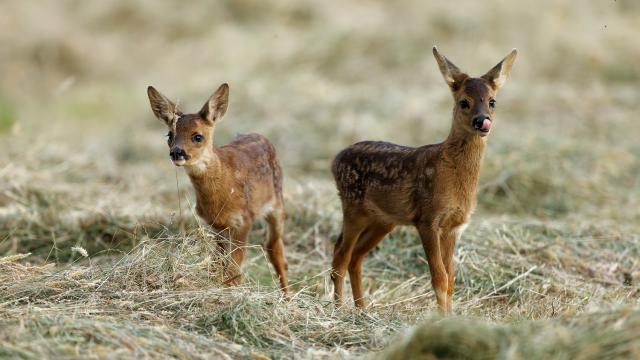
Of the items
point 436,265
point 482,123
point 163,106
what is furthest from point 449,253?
point 163,106

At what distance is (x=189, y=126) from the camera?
7.97m

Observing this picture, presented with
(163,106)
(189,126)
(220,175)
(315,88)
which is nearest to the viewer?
(189,126)

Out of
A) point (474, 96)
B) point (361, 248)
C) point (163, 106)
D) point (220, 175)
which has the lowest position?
point (361, 248)

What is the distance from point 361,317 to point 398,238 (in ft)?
8.66

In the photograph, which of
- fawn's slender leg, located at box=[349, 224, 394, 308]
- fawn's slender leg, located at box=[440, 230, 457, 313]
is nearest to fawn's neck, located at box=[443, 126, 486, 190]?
fawn's slender leg, located at box=[440, 230, 457, 313]

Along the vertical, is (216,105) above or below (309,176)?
above

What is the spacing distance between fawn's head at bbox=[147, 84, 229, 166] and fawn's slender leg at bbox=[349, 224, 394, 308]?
4.65 ft

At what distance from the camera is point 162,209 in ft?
33.8

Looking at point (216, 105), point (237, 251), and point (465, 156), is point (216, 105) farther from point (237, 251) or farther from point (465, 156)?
point (465, 156)

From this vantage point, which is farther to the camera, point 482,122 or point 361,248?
point 361,248

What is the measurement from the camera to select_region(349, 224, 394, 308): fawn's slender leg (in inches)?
323

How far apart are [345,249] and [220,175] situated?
3.75 ft

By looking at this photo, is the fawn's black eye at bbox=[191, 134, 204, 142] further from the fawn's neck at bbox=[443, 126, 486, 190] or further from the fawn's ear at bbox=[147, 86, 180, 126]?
the fawn's neck at bbox=[443, 126, 486, 190]

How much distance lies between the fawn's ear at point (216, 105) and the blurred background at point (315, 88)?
2.05 metres
